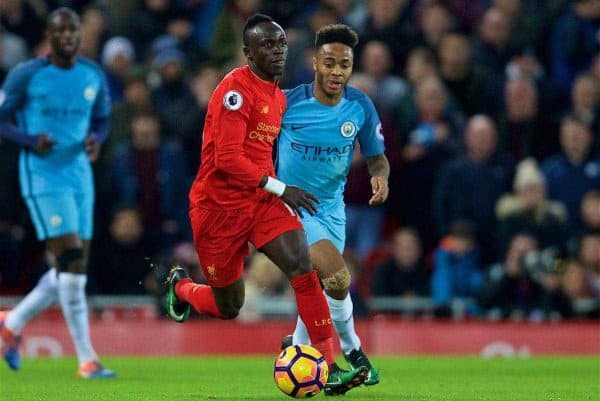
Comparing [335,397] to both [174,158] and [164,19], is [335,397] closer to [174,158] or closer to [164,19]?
[174,158]

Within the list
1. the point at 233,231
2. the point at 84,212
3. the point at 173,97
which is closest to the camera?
the point at 233,231

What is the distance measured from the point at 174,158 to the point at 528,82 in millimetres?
4094

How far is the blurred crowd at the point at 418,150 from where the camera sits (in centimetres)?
1511

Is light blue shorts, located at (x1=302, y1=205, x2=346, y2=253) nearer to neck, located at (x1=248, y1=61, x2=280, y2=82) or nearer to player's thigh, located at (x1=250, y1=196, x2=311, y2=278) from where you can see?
player's thigh, located at (x1=250, y1=196, x2=311, y2=278)

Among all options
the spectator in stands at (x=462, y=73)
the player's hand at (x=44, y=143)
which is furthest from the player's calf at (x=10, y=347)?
the spectator in stands at (x=462, y=73)

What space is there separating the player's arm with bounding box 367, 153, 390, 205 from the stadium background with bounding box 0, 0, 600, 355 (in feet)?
16.5

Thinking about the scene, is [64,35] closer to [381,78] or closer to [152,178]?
[152,178]

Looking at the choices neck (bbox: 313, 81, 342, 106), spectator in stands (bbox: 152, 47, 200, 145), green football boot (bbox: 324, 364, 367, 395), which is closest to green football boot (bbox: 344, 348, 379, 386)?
green football boot (bbox: 324, 364, 367, 395)

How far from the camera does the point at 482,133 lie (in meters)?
15.4

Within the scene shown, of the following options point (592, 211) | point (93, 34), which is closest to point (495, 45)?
point (592, 211)

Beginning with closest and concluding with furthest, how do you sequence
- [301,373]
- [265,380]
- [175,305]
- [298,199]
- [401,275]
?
[301,373] → [298,199] → [175,305] → [265,380] → [401,275]

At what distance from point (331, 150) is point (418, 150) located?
597 centimetres

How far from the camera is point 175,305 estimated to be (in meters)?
10.1

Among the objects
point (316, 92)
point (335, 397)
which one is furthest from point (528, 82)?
point (335, 397)
